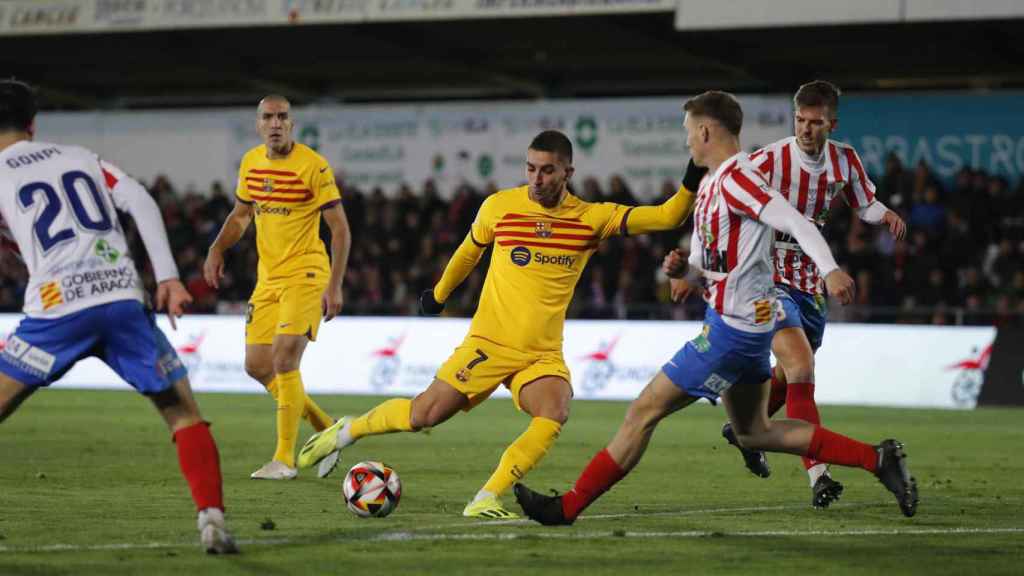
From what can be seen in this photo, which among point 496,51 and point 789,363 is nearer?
point 789,363

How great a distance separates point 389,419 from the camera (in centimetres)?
847

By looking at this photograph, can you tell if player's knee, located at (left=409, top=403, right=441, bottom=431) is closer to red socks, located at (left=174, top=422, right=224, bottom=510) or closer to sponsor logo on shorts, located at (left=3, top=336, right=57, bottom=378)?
red socks, located at (left=174, top=422, right=224, bottom=510)

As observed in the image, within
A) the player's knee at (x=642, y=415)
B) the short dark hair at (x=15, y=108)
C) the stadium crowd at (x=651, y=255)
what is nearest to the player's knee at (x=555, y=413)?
the player's knee at (x=642, y=415)

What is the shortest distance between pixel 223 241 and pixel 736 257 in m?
4.54

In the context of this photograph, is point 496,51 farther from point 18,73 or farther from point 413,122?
point 18,73

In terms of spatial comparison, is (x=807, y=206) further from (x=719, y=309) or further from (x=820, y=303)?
(x=719, y=309)

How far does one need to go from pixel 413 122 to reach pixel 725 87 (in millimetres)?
5620

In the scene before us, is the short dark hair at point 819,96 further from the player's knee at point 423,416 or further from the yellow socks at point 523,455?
the player's knee at point 423,416

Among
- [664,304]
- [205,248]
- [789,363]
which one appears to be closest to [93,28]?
[205,248]

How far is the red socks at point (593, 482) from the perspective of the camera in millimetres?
7344

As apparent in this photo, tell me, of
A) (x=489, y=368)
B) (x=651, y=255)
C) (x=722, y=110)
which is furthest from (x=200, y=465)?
(x=651, y=255)

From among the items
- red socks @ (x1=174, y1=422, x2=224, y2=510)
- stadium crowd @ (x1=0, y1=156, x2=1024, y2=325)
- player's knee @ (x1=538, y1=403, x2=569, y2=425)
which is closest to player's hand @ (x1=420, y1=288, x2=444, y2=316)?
player's knee @ (x1=538, y1=403, x2=569, y2=425)

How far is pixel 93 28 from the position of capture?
2591 centimetres

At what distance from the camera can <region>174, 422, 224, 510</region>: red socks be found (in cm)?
637
